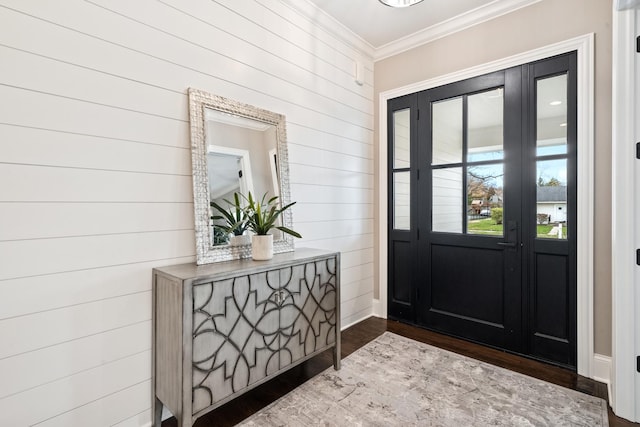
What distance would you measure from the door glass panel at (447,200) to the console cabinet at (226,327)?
4.66 ft

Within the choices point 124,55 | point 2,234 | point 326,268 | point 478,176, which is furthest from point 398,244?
point 2,234

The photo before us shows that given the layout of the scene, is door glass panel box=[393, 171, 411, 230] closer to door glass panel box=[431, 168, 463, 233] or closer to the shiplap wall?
door glass panel box=[431, 168, 463, 233]

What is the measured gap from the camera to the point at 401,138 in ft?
10.6

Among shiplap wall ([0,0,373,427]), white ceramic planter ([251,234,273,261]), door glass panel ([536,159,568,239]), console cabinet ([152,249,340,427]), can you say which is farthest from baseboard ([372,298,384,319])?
shiplap wall ([0,0,373,427])

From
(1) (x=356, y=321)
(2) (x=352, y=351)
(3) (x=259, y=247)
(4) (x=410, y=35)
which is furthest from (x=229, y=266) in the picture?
(4) (x=410, y=35)

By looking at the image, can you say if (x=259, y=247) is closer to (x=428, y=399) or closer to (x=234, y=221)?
(x=234, y=221)

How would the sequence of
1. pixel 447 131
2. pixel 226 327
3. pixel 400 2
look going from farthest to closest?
pixel 447 131 → pixel 400 2 → pixel 226 327

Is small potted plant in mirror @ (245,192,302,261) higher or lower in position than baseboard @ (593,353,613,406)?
higher

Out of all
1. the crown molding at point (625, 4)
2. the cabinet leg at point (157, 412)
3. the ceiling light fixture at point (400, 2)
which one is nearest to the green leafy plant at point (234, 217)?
the cabinet leg at point (157, 412)

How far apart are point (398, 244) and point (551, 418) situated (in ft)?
5.79

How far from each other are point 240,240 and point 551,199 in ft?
7.52

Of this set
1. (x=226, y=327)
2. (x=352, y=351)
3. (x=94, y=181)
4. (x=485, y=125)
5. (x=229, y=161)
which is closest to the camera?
(x=94, y=181)

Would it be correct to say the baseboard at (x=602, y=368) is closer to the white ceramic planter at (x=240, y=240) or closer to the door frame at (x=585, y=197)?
the door frame at (x=585, y=197)

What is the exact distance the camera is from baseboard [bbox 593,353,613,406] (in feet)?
6.96
